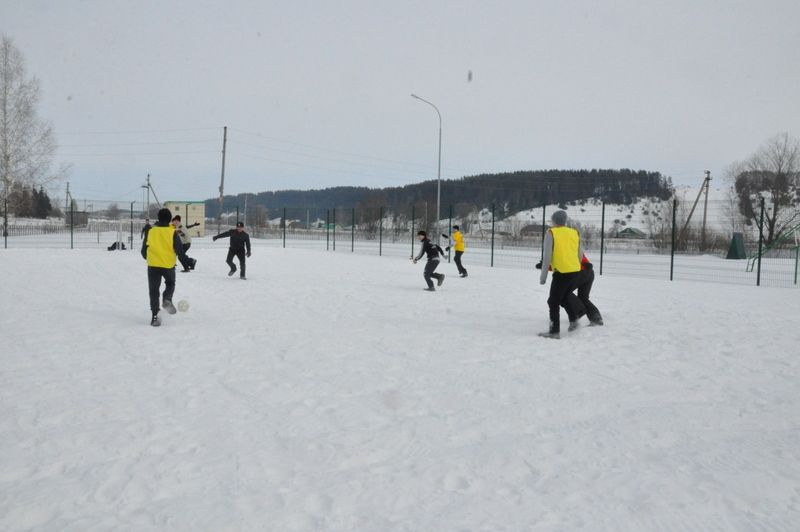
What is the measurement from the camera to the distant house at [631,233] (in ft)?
153

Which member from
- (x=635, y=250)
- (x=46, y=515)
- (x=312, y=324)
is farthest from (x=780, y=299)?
(x=635, y=250)

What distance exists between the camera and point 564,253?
26.5ft

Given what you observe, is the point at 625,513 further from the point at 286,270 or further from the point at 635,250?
the point at 635,250

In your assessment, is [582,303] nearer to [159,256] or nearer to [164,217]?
[159,256]

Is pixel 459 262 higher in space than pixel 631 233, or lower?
lower

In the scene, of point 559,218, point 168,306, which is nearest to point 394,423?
point 559,218

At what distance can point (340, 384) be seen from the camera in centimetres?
563

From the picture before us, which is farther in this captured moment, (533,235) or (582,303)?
(533,235)

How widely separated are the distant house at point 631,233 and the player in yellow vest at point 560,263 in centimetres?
4100

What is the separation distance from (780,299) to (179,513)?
14131mm

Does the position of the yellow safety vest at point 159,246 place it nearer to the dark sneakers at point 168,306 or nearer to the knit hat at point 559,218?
the dark sneakers at point 168,306

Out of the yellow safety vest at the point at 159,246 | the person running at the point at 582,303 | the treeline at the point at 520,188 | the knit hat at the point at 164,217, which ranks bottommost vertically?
the person running at the point at 582,303

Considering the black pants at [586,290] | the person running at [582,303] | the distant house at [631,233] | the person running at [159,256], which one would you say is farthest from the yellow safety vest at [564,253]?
the distant house at [631,233]

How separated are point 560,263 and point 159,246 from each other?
6150 millimetres
